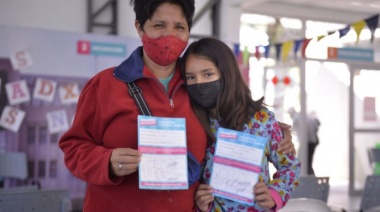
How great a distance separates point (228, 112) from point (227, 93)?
0.07 meters

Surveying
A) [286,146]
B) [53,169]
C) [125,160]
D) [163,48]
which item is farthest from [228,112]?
[53,169]

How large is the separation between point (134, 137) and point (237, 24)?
585cm

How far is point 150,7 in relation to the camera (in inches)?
62.9

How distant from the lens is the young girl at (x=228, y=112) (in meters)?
1.73

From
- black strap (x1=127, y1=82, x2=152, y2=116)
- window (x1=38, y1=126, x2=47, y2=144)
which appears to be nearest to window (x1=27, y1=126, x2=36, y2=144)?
window (x1=38, y1=126, x2=47, y2=144)

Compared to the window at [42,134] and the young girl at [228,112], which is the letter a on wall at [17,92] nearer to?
the window at [42,134]

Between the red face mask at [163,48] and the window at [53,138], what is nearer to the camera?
the red face mask at [163,48]

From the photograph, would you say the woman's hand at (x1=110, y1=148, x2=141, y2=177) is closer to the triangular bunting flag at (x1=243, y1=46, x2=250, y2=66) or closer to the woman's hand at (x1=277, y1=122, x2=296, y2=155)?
the woman's hand at (x1=277, y1=122, x2=296, y2=155)

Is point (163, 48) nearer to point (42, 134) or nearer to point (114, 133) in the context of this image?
point (114, 133)

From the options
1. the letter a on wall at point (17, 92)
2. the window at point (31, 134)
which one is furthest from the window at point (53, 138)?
the letter a on wall at point (17, 92)

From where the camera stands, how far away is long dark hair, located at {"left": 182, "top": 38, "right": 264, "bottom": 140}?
1.74m

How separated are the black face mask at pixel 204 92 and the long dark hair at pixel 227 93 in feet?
0.07

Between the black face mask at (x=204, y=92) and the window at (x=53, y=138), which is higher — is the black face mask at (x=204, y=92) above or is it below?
above

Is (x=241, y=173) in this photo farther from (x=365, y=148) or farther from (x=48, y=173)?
(x=365, y=148)
